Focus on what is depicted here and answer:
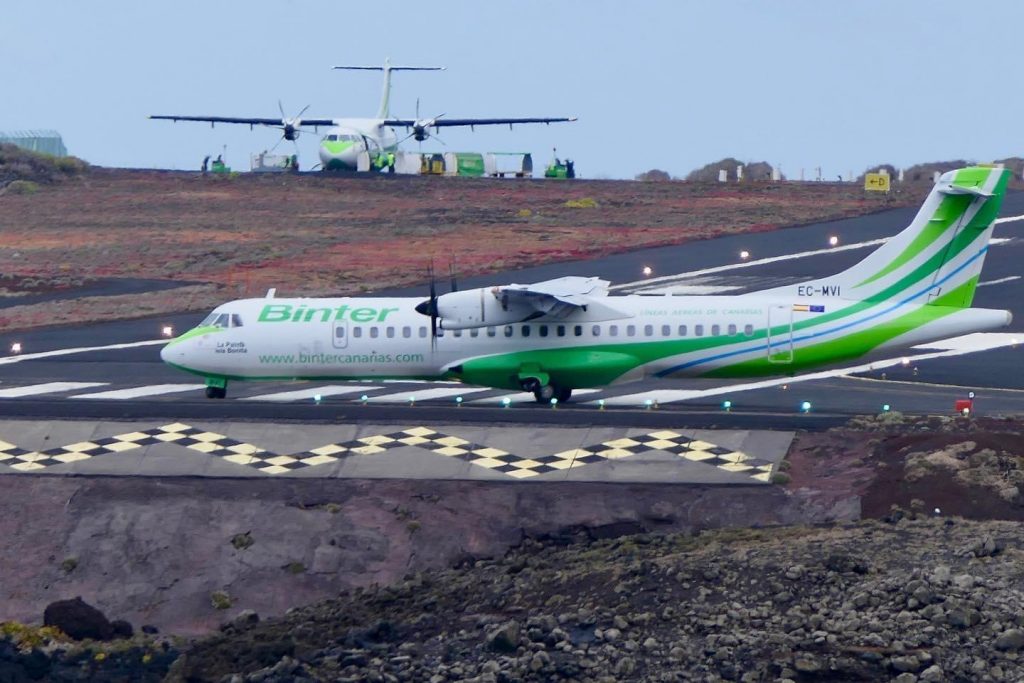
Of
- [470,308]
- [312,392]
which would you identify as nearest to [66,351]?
[312,392]

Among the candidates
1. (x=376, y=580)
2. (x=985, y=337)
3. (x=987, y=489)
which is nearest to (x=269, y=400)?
(x=376, y=580)

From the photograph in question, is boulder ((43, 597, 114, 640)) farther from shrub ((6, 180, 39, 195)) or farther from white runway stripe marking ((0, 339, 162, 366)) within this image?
shrub ((6, 180, 39, 195))

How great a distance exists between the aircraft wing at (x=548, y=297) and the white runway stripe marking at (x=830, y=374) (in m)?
3.10

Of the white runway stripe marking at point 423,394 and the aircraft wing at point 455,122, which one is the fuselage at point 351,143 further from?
the white runway stripe marking at point 423,394

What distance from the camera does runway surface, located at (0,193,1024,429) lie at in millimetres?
35875

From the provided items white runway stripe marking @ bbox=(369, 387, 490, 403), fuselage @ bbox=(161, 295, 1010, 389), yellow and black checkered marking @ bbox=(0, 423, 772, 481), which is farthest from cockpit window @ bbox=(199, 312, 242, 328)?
yellow and black checkered marking @ bbox=(0, 423, 772, 481)

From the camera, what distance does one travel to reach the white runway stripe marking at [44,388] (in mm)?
41219

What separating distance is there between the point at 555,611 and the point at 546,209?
57.2 meters

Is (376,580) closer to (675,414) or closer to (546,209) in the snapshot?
(675,414)

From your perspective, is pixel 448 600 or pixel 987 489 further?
pixel 987 489

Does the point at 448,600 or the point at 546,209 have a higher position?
the point at 546,209

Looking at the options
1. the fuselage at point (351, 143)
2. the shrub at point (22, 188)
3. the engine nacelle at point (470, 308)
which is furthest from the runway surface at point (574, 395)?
the shrub at point (22, 188)

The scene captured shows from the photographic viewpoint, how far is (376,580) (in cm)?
2919

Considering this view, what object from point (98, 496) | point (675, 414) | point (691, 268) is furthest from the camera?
point (691, 268)
